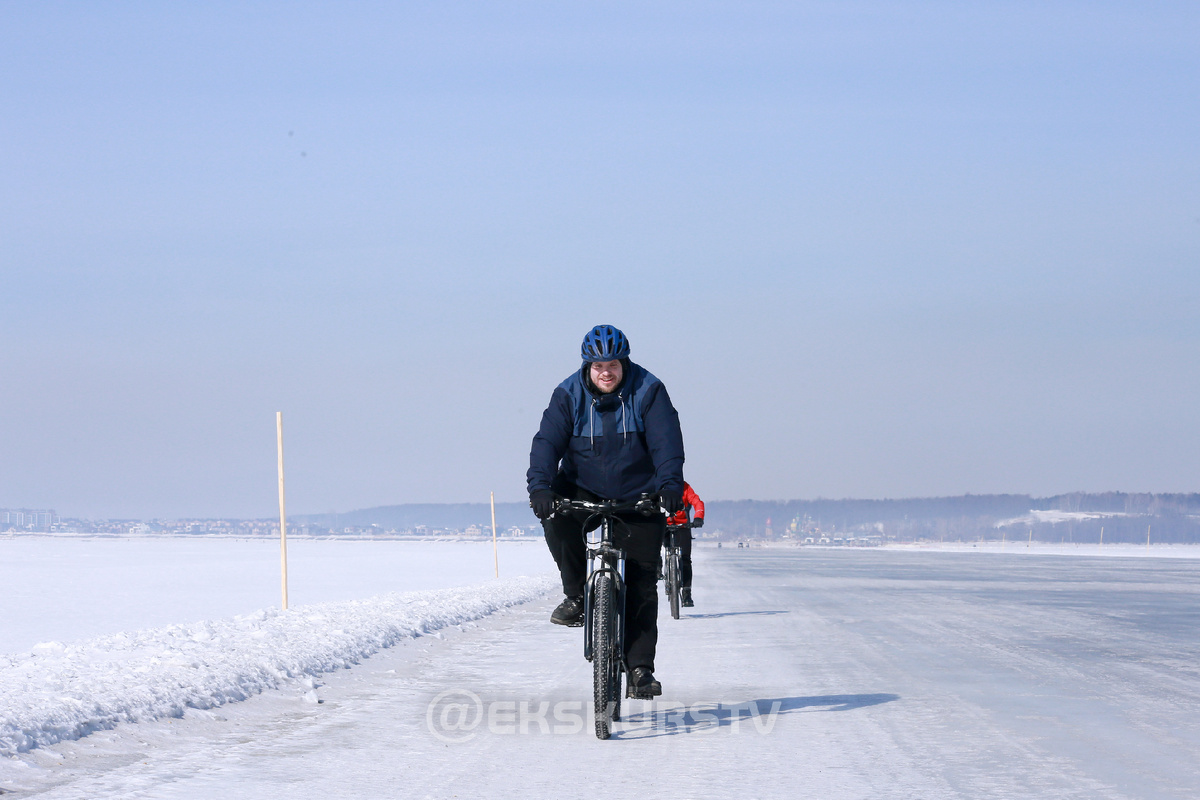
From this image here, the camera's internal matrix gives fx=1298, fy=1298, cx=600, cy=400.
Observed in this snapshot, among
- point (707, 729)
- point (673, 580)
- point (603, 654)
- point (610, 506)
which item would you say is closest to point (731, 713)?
point (707, 729)

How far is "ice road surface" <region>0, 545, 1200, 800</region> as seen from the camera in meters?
5.92

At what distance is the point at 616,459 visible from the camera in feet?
24.1

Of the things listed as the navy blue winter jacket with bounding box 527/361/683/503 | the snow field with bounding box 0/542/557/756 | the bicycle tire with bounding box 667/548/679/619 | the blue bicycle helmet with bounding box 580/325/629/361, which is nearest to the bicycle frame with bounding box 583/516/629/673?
the navy blue winter jacket with bounding box 527/361/683/503

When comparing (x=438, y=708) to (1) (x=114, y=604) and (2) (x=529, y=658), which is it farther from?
(1) (x=114, y=604)

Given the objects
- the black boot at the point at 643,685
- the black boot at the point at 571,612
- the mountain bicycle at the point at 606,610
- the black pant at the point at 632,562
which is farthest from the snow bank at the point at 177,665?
the black boot at the point at 643,685

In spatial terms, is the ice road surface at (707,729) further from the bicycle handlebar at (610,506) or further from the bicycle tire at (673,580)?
the bicycle tire at (673,580)

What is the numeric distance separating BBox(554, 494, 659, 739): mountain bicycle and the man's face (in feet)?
2.11

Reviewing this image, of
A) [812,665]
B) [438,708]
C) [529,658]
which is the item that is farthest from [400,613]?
[438,708]

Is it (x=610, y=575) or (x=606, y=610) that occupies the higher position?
(x=610, y=575)

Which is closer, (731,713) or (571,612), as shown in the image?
(571,612)

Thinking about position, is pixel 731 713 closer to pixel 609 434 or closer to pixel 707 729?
pixel 707 729

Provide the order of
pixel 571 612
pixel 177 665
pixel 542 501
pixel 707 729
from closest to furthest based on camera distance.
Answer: pixel 542 501
pixel 707 729
pixel 571 612
pixel 177 665

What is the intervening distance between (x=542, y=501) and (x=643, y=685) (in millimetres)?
1263

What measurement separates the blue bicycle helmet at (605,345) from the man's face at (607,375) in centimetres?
12
